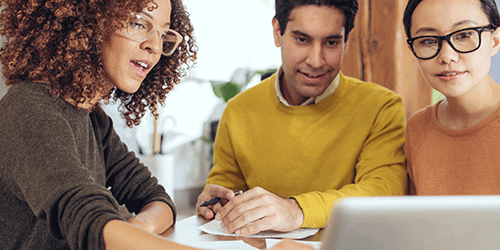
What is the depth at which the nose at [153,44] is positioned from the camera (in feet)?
3.65

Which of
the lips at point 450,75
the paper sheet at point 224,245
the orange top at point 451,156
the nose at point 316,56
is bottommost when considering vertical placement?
the paper sheet at point 224,245

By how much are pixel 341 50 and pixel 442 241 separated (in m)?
1.23

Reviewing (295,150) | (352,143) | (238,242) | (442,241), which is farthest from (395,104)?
(442,241)

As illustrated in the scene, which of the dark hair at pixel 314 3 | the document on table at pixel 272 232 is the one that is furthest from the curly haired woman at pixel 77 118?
the dark hair at pixel 314 3

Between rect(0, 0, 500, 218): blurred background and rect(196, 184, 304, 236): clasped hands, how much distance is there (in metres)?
2.66

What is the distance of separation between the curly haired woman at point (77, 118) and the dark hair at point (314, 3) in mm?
446

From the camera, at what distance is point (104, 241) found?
2.40ft

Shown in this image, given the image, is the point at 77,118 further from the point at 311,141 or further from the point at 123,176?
the point at 311,141

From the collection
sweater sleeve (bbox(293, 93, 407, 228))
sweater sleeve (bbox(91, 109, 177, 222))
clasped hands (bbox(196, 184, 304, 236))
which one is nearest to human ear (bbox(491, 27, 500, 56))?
sweater sleeve (bbox(293, 93, 407, 228))

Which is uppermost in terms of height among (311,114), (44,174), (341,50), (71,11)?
(71,11)

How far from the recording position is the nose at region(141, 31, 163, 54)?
1.11 metres

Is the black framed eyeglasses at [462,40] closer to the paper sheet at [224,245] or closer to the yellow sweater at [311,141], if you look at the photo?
the yellow sweater at [311,141]

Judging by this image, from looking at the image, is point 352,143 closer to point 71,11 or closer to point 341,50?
point 341,50

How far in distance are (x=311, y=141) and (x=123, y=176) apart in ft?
2.23
